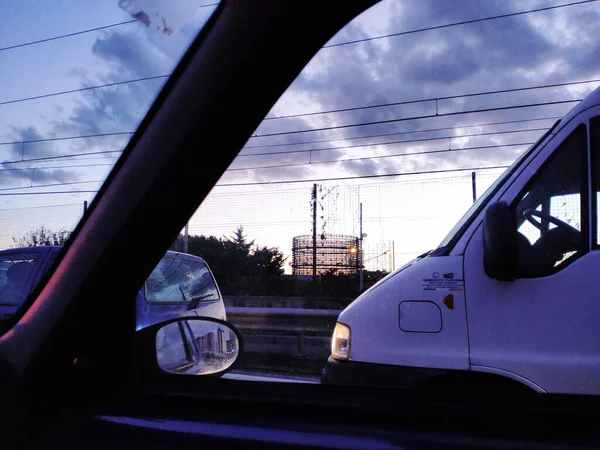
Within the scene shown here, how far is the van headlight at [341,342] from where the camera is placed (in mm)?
2561

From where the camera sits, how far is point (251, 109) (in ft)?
5.29

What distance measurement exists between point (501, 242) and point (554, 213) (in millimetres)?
385

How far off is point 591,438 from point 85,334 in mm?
1623

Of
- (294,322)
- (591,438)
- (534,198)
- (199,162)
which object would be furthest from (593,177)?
(294,322)

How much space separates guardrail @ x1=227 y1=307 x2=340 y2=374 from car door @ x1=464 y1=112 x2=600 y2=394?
1.77 meters

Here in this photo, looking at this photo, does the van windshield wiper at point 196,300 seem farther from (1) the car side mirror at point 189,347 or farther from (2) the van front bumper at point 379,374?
(2) the van front bumper at point 379,374

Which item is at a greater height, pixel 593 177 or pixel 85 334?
pixel 593 177

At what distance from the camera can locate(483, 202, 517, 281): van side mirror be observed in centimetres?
206

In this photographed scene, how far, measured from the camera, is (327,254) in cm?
282

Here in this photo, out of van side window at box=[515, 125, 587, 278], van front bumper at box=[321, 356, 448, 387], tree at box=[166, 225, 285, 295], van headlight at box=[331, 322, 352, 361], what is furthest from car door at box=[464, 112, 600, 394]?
tree at box=[166, 225, 285, 295]

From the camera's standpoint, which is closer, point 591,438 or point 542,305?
point 591,438

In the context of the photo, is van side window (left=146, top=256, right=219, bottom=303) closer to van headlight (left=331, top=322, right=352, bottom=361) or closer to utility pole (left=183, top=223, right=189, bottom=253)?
utility pole (left=183, top=223, right=189, bottom=253)

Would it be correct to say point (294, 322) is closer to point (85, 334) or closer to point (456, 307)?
point (456, 307)

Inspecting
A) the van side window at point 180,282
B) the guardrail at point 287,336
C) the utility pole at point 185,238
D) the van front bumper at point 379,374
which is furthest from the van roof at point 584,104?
the guardrail at point 287,336
